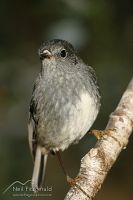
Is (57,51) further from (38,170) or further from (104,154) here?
(38,170)

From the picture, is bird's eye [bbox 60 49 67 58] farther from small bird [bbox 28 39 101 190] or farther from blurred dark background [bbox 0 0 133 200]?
blurred dark background [bbox 0 0 133 200]

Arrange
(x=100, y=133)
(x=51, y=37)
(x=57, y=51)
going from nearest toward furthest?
(x=100, y=133) → (x=57, y=51) → (x=51, y=37)

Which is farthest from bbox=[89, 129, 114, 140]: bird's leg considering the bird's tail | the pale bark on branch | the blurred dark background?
the bird's tail

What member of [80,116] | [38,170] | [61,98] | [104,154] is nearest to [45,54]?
[61,98]

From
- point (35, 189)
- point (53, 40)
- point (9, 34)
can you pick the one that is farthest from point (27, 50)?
point (35, 189)

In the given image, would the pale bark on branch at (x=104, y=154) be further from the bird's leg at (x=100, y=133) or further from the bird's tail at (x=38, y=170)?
the bird's tail at (x=38, y=170)

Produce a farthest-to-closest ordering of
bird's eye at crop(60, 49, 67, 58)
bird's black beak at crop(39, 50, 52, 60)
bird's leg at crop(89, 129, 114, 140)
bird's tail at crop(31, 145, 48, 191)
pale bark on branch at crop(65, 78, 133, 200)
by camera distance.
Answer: bird's tail at crop(31, 145, 48, 191) < bird's eye at crop(60, 49, 67, 58) < bird's black beak at crop(39, 50, 52, 60) < bird's leg at crop(89, 129, 114, 140) < pale bark on branch at crop(65, 78, 133, 200)
